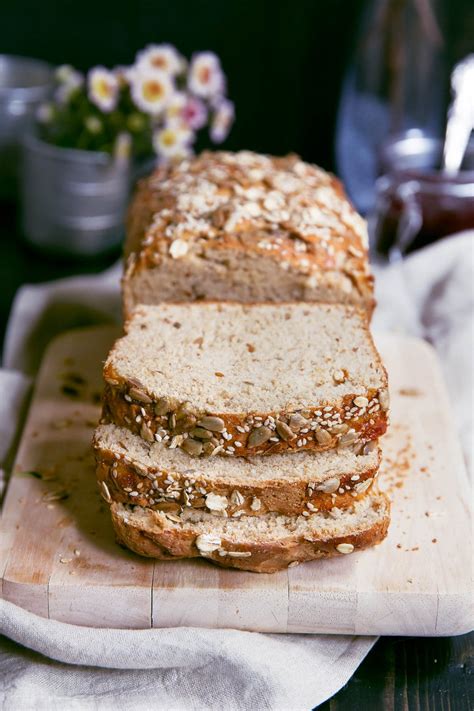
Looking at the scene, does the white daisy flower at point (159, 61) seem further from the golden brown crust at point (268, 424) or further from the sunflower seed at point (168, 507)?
the sunflower seed at point (168, 507)

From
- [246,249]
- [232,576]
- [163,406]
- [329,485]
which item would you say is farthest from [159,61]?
[232,576]

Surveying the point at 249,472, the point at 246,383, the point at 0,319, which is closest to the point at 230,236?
the point at 246,383

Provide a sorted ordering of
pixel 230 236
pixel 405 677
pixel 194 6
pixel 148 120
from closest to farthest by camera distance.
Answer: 1. pixel 405 677
2. pixel 230 236
3. pixel 148 120
4. pixel 194 6

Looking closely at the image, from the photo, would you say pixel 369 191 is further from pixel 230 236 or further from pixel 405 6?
pixel 230 236

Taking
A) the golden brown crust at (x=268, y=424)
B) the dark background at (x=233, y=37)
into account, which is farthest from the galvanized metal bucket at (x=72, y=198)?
the golden brown crust at (x=268, y=424)

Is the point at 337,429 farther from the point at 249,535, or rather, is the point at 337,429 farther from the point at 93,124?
the point at 93,124

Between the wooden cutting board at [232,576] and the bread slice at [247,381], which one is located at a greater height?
the bread slice at [247,381]
